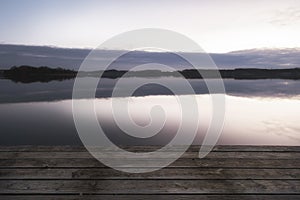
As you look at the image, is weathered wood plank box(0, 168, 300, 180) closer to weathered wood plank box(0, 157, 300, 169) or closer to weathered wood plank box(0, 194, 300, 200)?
weathered wood plank box(0, 157, 300, 169)

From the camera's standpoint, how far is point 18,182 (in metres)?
2.73

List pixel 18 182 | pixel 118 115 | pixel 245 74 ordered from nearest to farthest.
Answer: pixel 18 182 < pixel 118 115 < pixel 245 74

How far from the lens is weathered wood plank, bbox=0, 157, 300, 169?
315 centimetres

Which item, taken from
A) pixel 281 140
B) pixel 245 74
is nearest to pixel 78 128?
pixel 281 140

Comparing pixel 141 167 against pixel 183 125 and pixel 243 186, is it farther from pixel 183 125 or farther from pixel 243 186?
pixel 183 125

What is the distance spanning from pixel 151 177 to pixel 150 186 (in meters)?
0.18

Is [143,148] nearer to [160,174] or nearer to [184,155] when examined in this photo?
[184,155]

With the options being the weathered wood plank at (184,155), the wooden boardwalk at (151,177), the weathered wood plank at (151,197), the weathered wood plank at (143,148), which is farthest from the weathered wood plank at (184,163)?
the weathered wood plank at (151,197)

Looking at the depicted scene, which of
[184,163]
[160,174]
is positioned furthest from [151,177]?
[184,163]

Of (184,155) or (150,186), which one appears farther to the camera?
(184,155)

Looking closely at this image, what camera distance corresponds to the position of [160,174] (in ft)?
9.75

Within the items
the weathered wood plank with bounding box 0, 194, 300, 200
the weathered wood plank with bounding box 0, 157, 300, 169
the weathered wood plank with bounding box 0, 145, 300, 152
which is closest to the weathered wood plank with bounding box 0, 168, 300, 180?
Result: the weathered wood plank with bounding box 0, 157, 300, 169

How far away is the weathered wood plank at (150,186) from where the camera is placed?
261cm

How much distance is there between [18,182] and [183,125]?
8.12 m
